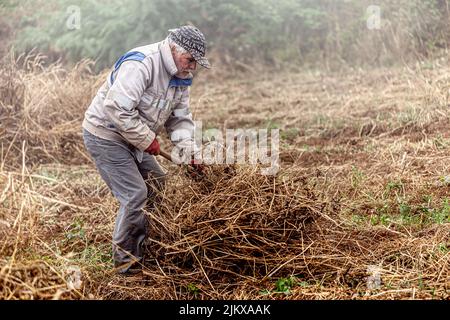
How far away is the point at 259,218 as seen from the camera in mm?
4012

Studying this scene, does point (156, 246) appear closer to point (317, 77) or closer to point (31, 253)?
point (31, 253)

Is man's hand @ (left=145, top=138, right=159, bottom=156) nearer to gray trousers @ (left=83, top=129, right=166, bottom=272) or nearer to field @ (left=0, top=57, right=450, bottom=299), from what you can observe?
gray trousers @ (left=83, top=129, right=166, bottom=272)

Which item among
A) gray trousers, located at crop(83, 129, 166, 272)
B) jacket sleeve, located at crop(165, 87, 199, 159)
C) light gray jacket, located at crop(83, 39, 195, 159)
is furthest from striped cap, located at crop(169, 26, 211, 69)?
gray trousers, located at crop(83, 129, 166, 272)

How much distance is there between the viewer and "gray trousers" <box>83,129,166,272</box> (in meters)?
4.20

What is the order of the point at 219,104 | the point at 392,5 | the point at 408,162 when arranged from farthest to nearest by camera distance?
the point at 392,5, the point at 219,104, the point at 408,162

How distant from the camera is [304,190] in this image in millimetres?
4277

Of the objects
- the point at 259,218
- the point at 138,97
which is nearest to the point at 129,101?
the point at 138,97

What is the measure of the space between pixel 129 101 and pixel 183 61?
47 centimetres

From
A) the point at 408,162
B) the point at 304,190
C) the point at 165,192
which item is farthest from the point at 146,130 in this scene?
the point at 408,162

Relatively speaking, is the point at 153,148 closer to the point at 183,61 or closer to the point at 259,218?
the point at 183,61

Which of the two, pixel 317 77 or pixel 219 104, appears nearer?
pixel 219 104

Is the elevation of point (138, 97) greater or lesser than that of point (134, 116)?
greater

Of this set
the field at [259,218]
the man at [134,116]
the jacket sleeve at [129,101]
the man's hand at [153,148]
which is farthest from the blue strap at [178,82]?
the field at [259,218]

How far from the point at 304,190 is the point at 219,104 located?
5.75 m
